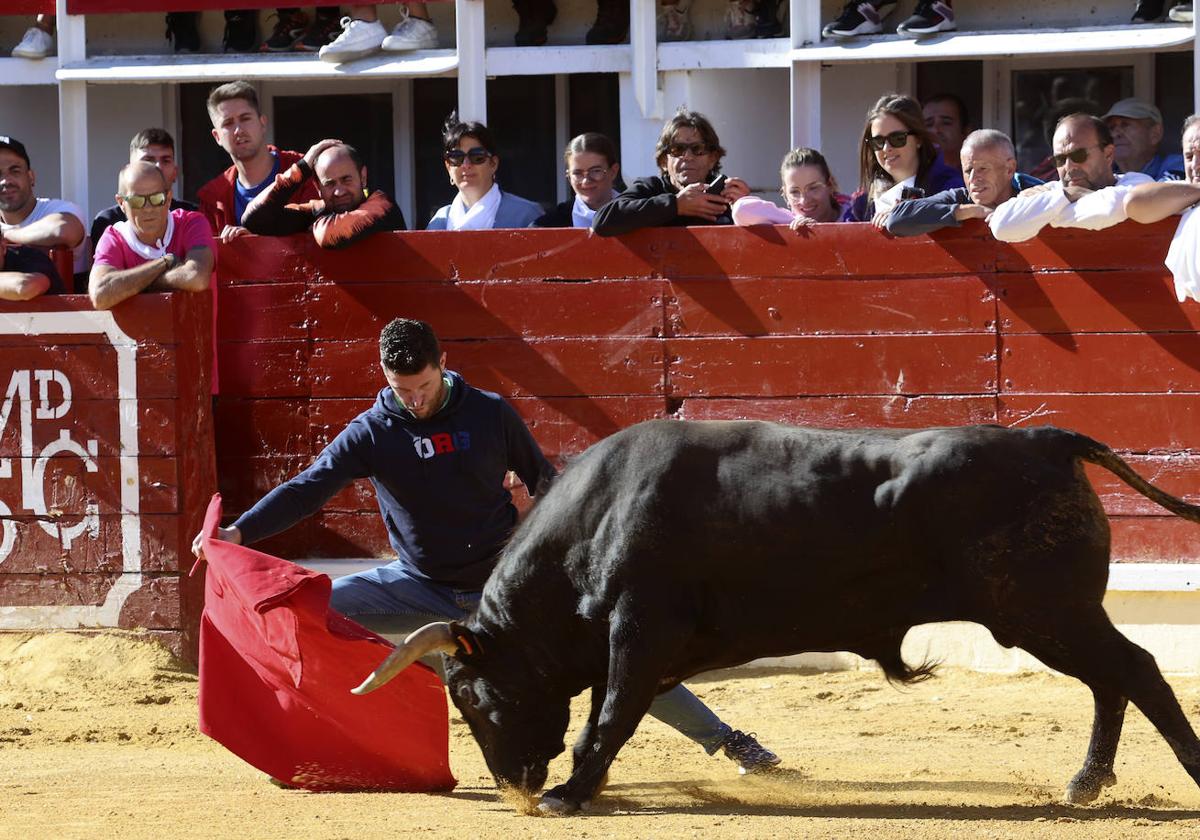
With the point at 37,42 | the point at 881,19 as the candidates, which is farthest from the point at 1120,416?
the point at 37,42

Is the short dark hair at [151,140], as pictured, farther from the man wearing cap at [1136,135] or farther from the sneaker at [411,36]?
the man wearing cap at [1136,135]

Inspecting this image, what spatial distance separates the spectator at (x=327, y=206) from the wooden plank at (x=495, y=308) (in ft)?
0.81

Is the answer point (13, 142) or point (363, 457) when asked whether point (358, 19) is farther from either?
point (363, 457)

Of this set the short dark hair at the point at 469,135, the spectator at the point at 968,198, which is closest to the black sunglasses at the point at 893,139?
the spectator at the point at 968,198

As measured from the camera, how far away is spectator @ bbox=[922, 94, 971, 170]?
725 centimetres

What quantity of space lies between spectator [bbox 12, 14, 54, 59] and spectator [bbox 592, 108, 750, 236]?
3309 mm

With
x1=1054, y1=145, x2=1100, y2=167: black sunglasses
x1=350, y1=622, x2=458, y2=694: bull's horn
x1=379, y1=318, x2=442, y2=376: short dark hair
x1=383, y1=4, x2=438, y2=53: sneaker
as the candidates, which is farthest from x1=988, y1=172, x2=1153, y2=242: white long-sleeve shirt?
x1=383, y1=4, x2=438, y2=53: sneaker

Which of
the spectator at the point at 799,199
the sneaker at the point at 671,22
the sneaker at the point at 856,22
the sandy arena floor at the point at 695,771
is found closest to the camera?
the sandy arena floor at the point at 695,771

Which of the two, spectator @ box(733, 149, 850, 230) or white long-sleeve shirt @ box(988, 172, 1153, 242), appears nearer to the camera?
white long-sleeve shirt @ box(988, 172, 1153, 242)

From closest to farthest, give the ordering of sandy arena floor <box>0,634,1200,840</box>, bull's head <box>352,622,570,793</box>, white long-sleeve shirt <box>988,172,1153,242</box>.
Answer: sandy arena floor <box>0,634,1200,840</box> → bull's head <box>352,622,570,793</box> → white long-sleeve shirt <box>988,172,1153,242</box>

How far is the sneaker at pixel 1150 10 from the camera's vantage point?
745 cm

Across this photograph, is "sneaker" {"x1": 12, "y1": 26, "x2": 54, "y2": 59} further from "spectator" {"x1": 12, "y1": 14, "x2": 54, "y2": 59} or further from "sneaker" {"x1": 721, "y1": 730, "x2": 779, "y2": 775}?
"sneaker" {"x1": 721, "y1": 730, "x2": 779, "y2": 775}

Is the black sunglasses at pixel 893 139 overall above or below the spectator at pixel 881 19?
below

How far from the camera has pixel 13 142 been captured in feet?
23.3
